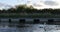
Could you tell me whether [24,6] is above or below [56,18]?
below

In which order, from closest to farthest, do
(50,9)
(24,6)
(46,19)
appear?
1. (46,19)
2. (50,9)
3. (24,6)

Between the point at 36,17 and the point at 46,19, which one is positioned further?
the point at 36,17

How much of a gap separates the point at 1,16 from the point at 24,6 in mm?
13976

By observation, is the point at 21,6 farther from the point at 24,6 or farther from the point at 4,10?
the point at 4,10

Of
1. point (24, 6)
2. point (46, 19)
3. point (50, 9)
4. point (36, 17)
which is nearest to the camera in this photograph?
point (46, 19)

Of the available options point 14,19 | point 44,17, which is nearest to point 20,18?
point 14,19

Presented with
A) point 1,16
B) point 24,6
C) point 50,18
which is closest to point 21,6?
point 24,6

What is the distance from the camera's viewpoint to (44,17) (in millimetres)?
24344

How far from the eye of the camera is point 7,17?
24922 millimetres

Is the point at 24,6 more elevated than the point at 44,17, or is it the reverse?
the point at 44,17

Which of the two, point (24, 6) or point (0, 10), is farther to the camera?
point (24, 6)

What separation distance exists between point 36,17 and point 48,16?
1465 millimetres

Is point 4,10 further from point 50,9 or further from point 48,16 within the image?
point 48,16

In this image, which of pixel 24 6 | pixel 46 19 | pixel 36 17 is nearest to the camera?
pixel 46 19
